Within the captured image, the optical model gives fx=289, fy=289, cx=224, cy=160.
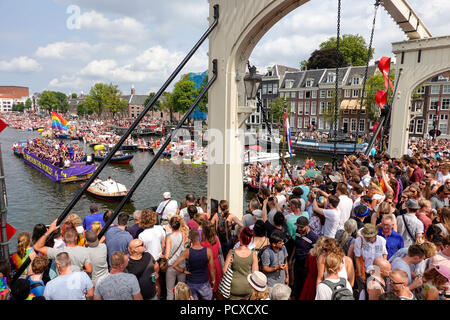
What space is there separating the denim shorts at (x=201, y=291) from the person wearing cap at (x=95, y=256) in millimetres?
1092

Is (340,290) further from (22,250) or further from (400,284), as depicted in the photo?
(22,250)

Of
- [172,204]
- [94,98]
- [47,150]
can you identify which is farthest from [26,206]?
[94,98]

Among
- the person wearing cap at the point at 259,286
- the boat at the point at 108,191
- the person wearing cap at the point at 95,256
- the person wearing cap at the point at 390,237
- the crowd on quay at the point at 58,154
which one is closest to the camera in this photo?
the person wearing cap at the point at 259,286

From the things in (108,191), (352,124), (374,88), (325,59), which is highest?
(325,59)

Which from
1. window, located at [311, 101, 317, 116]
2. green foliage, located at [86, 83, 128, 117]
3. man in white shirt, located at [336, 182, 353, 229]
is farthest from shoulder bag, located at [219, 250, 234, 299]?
green foliage, located at [86, 83, 128, 117]

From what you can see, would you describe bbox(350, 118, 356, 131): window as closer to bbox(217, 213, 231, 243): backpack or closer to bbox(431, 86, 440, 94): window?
bbox(431, 86, 440, 94): window

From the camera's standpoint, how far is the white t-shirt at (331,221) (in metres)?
4.10

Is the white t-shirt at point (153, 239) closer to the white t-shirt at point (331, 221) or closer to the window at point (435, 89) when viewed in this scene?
the white t-shirt at point (331, 221)

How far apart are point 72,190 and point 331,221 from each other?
22997 mm

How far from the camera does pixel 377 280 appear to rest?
2732 mm

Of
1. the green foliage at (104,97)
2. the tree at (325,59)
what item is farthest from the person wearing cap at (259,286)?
the green foliage at (104,97)

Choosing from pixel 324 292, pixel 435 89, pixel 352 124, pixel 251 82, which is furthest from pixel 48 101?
pixel 324 292

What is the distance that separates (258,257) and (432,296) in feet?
5.63

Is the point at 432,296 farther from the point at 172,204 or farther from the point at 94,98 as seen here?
the point at 94,98
